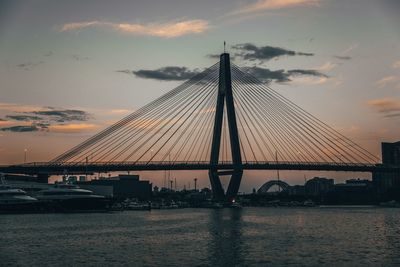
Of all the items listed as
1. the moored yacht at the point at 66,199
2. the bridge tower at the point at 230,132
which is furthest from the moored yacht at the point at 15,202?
the bridge tower at the point at 230,132

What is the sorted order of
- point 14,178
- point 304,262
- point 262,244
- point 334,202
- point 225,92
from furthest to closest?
point 334,202 → point 14,178 → point 225,92 → point 262,244 → point 304,262

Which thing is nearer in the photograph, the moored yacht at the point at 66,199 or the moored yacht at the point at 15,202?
the moored yacht at the point at 15,202

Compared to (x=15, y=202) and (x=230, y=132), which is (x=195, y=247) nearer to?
(x=230, y=132)

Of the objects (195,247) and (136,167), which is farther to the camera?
(136,167)

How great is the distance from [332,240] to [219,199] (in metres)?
55.0

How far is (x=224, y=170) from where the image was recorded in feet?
308

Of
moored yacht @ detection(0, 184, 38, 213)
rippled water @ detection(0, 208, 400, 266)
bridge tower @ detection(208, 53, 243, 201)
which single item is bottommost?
rippled water @ detection(0, 208, 400, 266)

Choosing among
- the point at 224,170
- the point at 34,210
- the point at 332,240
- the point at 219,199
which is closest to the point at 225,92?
the point at 224,170

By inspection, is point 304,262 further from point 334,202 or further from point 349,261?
point 334,202

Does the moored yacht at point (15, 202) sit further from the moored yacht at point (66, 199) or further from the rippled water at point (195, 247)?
the rippled water at point (195, 247)

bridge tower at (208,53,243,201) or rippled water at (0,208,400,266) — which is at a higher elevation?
bridge tower at (208,53,243,201)

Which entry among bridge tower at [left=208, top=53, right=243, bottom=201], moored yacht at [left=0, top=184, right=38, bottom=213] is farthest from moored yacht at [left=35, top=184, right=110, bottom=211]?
bridge tower at [left=208, top=53, right=243, bottom=201]

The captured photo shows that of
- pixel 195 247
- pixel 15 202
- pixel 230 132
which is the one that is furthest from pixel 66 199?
pixel 195 247

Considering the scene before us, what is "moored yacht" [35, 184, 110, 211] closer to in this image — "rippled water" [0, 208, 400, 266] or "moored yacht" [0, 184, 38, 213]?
"moored yacht" [0, 184, 38, 213]
